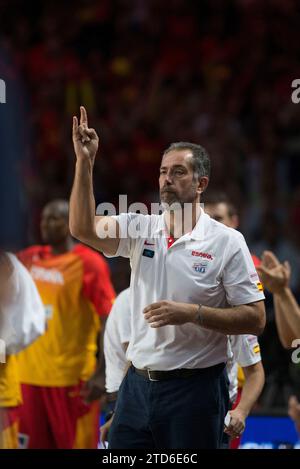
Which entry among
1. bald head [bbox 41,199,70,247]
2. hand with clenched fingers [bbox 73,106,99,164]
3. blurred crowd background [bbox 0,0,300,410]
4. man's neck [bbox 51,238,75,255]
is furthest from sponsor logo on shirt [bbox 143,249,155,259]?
blurred crowd background [bbox 0,0,300,410]

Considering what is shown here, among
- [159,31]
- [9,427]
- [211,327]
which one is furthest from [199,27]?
[211,327]

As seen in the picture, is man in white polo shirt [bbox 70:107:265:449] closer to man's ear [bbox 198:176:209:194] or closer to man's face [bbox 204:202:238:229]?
man's ear [bbox 198:176:209:194]

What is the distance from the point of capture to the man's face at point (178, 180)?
171 inches

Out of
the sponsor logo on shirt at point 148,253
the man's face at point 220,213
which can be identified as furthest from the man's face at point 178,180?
the man's face at point 220,213

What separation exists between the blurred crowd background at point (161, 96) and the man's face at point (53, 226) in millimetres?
2153

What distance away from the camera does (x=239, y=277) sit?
4.29m

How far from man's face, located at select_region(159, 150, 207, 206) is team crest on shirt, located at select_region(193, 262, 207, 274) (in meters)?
0.29

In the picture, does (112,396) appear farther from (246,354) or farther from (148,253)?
(148,253)

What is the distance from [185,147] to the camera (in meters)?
4.47

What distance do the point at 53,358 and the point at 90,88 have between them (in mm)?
4788

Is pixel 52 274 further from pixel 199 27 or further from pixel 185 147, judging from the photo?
pixel 199 27

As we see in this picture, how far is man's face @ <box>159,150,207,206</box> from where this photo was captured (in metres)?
4.35

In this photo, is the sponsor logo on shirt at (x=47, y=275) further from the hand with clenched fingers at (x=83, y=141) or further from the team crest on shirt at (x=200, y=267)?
the hand with clenched fingers at (x=83, y=141)

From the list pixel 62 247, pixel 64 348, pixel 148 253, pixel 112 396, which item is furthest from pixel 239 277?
pixel 62 247
